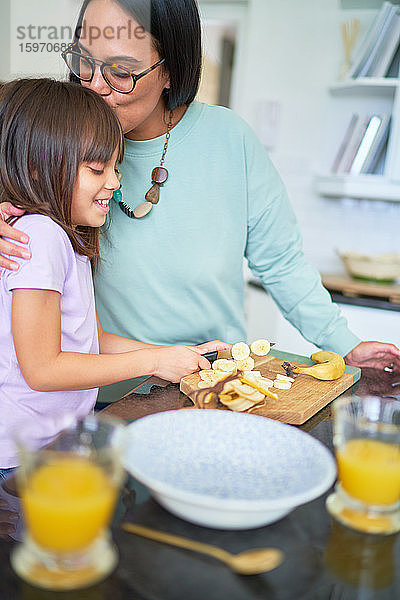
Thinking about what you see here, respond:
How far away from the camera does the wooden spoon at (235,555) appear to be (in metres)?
0.65

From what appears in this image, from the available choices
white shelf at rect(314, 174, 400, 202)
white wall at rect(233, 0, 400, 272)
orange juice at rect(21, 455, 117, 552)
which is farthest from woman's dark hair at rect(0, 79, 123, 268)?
white wall at rect(233, 0, 400, 272)

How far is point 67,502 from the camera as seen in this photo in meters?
0.60

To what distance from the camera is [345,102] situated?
382 centimetres

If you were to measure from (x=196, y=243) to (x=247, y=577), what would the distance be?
1.14m

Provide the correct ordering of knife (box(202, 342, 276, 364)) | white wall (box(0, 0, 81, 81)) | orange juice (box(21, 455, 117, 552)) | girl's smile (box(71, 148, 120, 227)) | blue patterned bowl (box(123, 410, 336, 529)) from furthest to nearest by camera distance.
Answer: white wall (box(0, 0, 81, 81)) → knife (box(202, 342, 276, 364)) → girl's smile (box(71, 148, 120, 227)) → blue patterned bowl (box(123, 410, 336, 529)) → orange juice (box(21, 455, 117, 552))

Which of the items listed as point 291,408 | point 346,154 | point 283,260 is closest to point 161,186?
point 283,260

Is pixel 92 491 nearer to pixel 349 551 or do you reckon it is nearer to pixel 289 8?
pixel 349 551

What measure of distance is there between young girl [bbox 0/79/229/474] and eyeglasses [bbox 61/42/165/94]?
13cm

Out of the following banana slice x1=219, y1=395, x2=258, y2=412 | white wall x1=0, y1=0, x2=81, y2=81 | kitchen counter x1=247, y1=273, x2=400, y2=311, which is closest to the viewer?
banana slice x1=219, y1=395, x2=258, y2=412

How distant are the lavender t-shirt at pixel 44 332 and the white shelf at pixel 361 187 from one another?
2558 millimetres

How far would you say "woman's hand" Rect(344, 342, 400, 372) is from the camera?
1535mm

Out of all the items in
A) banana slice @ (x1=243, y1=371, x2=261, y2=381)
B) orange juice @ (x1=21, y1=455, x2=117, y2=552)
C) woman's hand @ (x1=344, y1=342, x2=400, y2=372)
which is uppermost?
orange juice @ (x1=21, y1=455, x2=117, y2=552)

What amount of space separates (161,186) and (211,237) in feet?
0.64

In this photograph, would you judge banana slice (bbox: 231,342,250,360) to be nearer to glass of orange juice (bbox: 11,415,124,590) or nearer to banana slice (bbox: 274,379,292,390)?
banana slice (bbox: 274,379,292,390)
